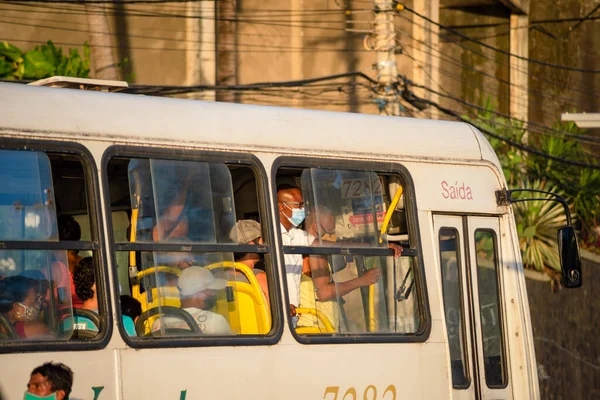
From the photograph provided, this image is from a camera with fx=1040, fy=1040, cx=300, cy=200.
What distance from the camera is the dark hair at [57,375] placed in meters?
4.76

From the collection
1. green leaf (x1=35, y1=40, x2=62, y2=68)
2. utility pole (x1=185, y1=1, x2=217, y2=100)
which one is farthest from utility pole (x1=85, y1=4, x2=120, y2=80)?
utility pole (x1=185, y1=1, x2=217, y2=100)

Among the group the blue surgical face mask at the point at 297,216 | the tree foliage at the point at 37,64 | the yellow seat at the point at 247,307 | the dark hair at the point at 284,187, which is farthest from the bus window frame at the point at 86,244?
the tree foliage at the point at 37,64

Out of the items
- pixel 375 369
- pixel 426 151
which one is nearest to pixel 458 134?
pixel 426 151

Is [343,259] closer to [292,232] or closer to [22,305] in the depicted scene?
[292,232]

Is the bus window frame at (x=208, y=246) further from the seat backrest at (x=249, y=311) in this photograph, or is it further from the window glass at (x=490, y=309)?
the window glass at (x=490, y=309)

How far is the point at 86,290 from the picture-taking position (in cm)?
527

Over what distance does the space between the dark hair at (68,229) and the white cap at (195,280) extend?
600mm

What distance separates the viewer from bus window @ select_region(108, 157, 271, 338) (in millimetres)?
5422

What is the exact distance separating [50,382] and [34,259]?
0.59m

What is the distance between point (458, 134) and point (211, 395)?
2674 millimetres

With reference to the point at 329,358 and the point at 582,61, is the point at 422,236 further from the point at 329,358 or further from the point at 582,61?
the point at 582,61

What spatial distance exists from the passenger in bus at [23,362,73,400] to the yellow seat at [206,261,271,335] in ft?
3.40

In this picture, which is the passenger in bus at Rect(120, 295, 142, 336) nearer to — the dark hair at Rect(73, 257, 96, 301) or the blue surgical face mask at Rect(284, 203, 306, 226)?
the dark hair at Rect(73, 257, 96, 301)

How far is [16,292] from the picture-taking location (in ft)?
16.0
